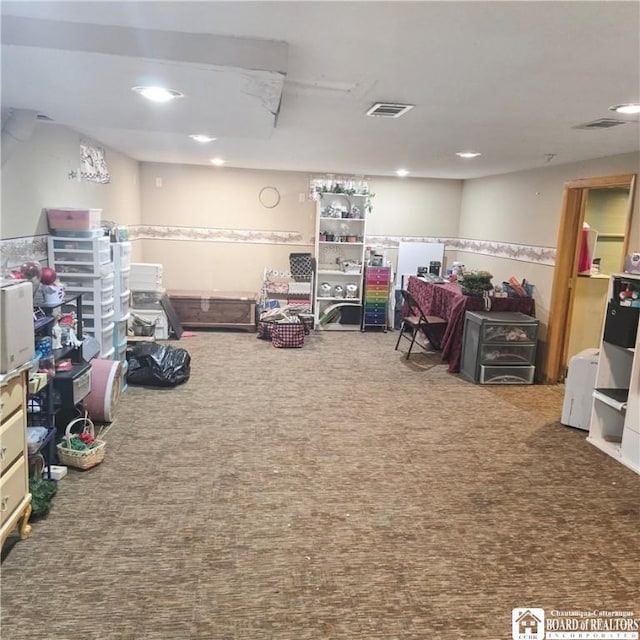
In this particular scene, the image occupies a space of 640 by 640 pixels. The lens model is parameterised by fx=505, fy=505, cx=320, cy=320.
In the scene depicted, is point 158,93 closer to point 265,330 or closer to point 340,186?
point 265,330

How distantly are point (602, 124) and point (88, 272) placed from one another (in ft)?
12.1

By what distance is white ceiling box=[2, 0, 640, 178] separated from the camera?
1.62 m

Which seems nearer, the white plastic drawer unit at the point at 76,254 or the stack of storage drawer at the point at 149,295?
the white plastic drawer unit at the point at 76,254

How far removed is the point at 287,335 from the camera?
5.95 meters

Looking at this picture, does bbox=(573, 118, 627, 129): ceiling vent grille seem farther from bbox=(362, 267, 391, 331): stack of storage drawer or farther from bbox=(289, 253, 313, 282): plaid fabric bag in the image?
bbox=(289, 253, 313, 282): plaid fabric bag

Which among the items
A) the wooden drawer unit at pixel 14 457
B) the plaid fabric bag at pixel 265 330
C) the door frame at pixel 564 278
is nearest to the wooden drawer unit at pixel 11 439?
the wooden drawer unit at pixel 14 457

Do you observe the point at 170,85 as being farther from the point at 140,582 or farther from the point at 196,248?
the point at 196,248

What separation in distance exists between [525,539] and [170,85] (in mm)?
2691

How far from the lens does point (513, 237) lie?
19.6 ft

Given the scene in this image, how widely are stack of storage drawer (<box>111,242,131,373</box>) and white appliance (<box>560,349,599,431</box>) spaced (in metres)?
3.61

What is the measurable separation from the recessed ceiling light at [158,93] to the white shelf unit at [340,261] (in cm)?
442

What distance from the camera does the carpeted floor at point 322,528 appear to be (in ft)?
6.32

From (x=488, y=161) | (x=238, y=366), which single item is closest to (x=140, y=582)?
(x=238, y=366)

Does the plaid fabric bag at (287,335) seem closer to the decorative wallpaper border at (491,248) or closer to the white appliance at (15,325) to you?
the decorative wallpaper border at (491,248)
